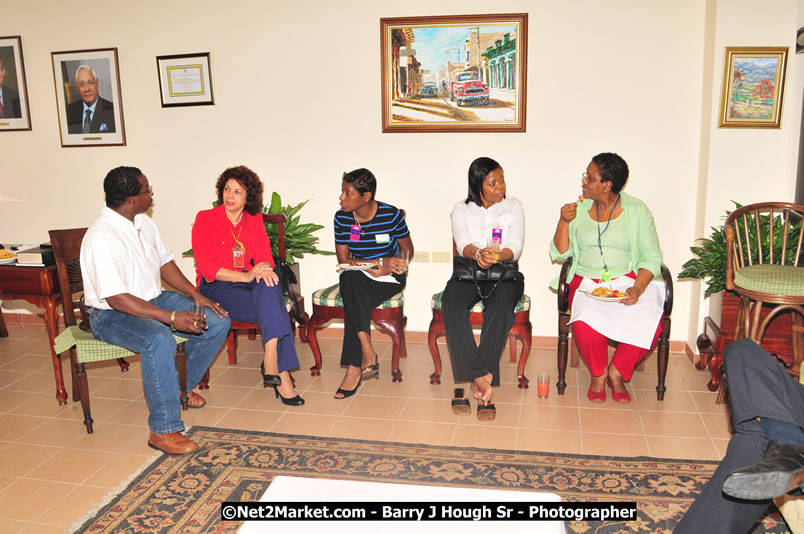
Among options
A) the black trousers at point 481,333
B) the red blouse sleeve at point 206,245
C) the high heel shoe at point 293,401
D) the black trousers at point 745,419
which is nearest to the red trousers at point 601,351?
the black trousers at point 481,333

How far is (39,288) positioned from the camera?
3.74 m

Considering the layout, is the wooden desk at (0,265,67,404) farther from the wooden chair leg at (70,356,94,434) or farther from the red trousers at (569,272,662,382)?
the red trousers at (569,272,662,382)

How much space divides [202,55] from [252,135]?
67 centimetres

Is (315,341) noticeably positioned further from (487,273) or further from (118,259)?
(118,259)

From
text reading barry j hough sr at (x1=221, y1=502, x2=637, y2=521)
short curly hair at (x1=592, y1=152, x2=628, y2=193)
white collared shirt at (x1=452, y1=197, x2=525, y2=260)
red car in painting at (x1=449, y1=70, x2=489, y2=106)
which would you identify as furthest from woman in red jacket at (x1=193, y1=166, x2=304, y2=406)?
short curly hair at (x1=592, y1=152, x2=628, y2=193)

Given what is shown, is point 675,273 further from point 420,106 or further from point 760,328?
point 420,106

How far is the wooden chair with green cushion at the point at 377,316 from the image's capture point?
3.88 m

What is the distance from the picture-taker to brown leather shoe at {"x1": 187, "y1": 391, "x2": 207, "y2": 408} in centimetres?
361

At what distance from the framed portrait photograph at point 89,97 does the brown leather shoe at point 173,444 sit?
2.70 m

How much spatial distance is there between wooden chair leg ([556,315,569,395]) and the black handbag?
0.36 meters

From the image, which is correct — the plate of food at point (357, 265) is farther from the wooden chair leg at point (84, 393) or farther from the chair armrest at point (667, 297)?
the chair armrest at point (667, 297)

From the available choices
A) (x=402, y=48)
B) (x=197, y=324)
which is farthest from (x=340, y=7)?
(x=197, y=324)

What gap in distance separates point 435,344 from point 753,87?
2484mm

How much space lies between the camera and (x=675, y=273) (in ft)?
14.3
